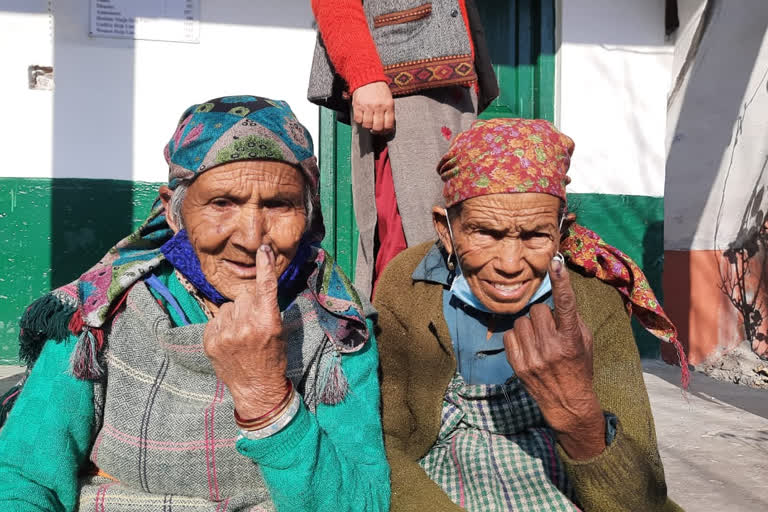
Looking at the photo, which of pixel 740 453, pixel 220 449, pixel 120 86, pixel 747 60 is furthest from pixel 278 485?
pixel 747 60

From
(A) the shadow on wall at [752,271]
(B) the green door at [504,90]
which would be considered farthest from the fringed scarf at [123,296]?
(A) the shadow on wall at [752,271]

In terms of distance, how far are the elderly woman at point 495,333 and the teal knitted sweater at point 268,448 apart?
0.17 meters

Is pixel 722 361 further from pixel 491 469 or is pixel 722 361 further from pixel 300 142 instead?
pixel 300 142

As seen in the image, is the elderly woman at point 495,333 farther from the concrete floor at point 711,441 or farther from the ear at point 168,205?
the concrete floor at point 711,441

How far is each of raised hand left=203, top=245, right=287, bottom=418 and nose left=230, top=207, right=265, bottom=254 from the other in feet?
0.65

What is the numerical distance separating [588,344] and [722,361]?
4189 mm

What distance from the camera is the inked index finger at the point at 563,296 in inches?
60.1

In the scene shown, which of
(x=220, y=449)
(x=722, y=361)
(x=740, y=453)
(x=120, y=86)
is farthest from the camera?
(x=722, y=361)

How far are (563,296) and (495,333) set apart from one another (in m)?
0.59

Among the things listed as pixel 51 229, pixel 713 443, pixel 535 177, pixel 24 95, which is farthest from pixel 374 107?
pixel 24 95

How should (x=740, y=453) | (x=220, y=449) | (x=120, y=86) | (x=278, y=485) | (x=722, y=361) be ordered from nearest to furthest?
(x=278, y=485) → (x=220, y=449) → (x=740, y=453) → (x=120, y=86) → (x=722, y=361)

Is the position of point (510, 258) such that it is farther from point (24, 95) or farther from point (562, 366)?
point (24, 95)

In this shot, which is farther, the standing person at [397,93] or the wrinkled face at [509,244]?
the standing person at [397,93]

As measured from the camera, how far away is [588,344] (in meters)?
1.61
